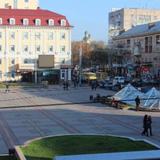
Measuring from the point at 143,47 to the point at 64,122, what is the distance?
6970cm

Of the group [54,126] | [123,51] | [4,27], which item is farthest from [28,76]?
[54,126]

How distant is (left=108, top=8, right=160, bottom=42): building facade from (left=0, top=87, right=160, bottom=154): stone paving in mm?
102803

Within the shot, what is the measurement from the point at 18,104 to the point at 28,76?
122 ft

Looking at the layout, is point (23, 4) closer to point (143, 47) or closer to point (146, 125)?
point (143, 47)

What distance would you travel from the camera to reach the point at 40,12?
315 feet

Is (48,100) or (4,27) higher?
(4,27)

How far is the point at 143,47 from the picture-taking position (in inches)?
4281

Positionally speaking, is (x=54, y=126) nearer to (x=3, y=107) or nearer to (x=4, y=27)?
(x=3, y=107)

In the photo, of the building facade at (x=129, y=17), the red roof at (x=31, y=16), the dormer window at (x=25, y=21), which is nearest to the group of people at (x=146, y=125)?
the dormer window at (x=25, y=21)

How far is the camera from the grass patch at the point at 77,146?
25781mm

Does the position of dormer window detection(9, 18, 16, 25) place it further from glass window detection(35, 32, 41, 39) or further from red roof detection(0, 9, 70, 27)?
glass window detection(35, 32, 41, 39)

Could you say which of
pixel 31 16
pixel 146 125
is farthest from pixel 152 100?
pixel 31 16

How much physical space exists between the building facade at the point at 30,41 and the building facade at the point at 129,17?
62.9 meters

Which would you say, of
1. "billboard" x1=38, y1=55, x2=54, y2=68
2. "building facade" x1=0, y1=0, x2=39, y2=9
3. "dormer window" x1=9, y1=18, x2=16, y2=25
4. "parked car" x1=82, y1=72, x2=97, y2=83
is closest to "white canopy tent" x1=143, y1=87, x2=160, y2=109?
"parked car" x1=82, y1=72, x2=97, y2=83
